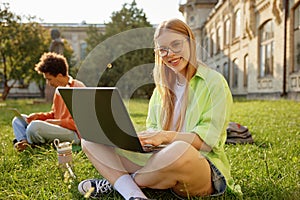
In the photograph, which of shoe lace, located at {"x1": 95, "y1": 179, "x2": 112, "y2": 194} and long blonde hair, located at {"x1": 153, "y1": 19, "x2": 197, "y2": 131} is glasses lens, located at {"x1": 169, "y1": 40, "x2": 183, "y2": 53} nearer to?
long blonde hair, located at {"x1": 153, "y1": 19, "x2": 197, "y2": 131}

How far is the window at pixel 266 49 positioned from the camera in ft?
56.8

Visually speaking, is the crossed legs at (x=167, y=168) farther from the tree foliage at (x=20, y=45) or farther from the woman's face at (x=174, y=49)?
the tree foliage at (x=20, y=45)

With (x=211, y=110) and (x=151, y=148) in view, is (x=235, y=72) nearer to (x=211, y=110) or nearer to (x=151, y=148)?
(x=211, y=110)

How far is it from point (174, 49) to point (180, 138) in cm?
55

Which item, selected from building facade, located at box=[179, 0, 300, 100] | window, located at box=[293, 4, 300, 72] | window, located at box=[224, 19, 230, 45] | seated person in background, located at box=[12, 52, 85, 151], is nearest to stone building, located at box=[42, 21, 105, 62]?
building facade, located at box=[179, 0, 300, 100]

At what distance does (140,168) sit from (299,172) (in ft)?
4.74

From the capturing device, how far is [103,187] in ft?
7.55

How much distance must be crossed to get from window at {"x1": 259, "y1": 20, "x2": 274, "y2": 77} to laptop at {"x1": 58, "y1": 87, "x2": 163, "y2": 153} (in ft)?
54.5

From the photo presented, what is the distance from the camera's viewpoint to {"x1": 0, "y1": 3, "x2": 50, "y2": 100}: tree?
20.3m

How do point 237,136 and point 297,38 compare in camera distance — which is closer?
point 237,136

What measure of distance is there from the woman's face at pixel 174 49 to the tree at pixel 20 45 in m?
19.5

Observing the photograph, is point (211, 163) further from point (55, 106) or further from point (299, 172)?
point (55, 106)

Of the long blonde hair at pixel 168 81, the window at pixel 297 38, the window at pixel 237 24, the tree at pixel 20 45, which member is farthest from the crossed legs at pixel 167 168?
the window at pixel 237 24

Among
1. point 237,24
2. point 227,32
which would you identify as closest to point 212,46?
point 227,32
